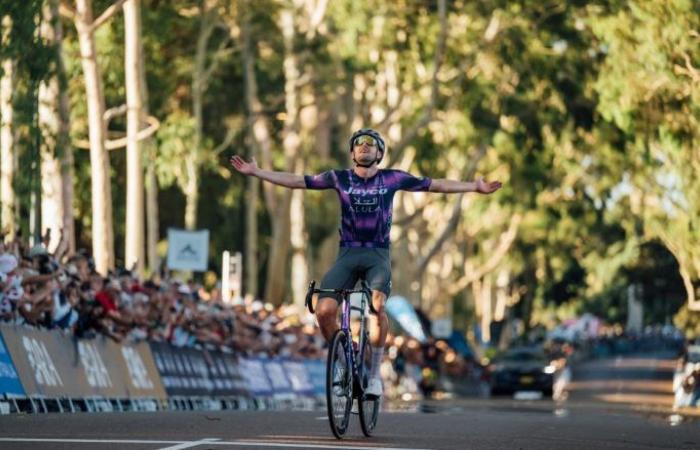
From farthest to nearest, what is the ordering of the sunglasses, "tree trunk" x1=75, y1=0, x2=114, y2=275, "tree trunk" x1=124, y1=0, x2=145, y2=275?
1. "tree trunk" x1=124, y1=0, x2=145, y2=275
2. "tree trunk" x1=75, y1=0, x2=114, y2=275
3. the sunglasses

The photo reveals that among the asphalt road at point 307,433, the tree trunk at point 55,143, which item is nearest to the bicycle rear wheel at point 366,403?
the asphalt road at point 307,433

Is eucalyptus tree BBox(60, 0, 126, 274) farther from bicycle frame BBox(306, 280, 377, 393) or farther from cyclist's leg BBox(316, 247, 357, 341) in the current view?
bicycle frame BBox(306, 280, 377, 393)

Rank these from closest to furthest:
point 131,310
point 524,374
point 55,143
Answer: point 131,310 → point 55,143 → point 524,374

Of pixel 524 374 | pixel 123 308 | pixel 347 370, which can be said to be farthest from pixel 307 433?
pixel 524 374

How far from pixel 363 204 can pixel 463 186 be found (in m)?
0.71

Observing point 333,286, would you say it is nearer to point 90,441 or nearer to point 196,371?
point 90,441

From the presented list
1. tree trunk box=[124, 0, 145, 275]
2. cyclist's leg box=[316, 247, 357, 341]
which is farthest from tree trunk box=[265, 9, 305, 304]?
cyclist's leg box=[316, 247, 357, 341]

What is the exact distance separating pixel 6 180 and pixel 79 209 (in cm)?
1318

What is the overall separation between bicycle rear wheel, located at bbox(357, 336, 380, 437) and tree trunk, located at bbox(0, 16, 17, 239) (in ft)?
50.5

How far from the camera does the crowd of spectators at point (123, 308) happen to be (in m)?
21.4

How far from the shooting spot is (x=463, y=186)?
1393cm

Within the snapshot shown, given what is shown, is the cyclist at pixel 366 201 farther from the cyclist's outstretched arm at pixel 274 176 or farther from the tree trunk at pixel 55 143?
the tree trunk at pixel 55 143

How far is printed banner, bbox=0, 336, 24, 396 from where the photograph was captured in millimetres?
19078

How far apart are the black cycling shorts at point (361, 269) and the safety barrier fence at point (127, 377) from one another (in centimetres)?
610
